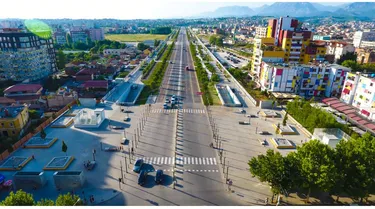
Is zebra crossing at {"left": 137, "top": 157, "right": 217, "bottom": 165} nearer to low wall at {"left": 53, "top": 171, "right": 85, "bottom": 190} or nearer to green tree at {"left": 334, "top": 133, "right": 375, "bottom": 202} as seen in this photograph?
low wall at {"left": 53, "top": 171, "right": 85, "bottom": 190}

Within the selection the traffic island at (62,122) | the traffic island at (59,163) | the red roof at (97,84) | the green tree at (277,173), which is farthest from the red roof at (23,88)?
the green tree at (277,173)

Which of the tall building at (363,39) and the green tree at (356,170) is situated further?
the tall building at (363,39)

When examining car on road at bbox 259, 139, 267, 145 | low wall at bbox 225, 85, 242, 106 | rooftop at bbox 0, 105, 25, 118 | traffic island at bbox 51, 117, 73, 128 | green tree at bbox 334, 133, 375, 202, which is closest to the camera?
green tree at bbox 334, 133, 375, 202

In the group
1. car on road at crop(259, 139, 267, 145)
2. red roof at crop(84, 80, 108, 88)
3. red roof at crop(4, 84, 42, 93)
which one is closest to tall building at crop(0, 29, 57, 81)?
red roof at crop(4, 84, 42, 93)

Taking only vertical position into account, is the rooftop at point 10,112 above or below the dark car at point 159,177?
above

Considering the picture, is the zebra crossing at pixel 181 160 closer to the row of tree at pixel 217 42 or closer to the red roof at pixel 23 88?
the red roof at pixel 23 88

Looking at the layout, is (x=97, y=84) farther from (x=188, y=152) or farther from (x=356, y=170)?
(x=356, y=170)

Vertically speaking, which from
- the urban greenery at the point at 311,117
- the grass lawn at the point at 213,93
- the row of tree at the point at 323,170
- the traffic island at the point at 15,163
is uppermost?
the row of tree at the point at 323,170

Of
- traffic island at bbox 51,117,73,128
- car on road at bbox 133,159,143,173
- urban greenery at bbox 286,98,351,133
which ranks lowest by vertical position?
traffic island at bbox 51,117,73,128
